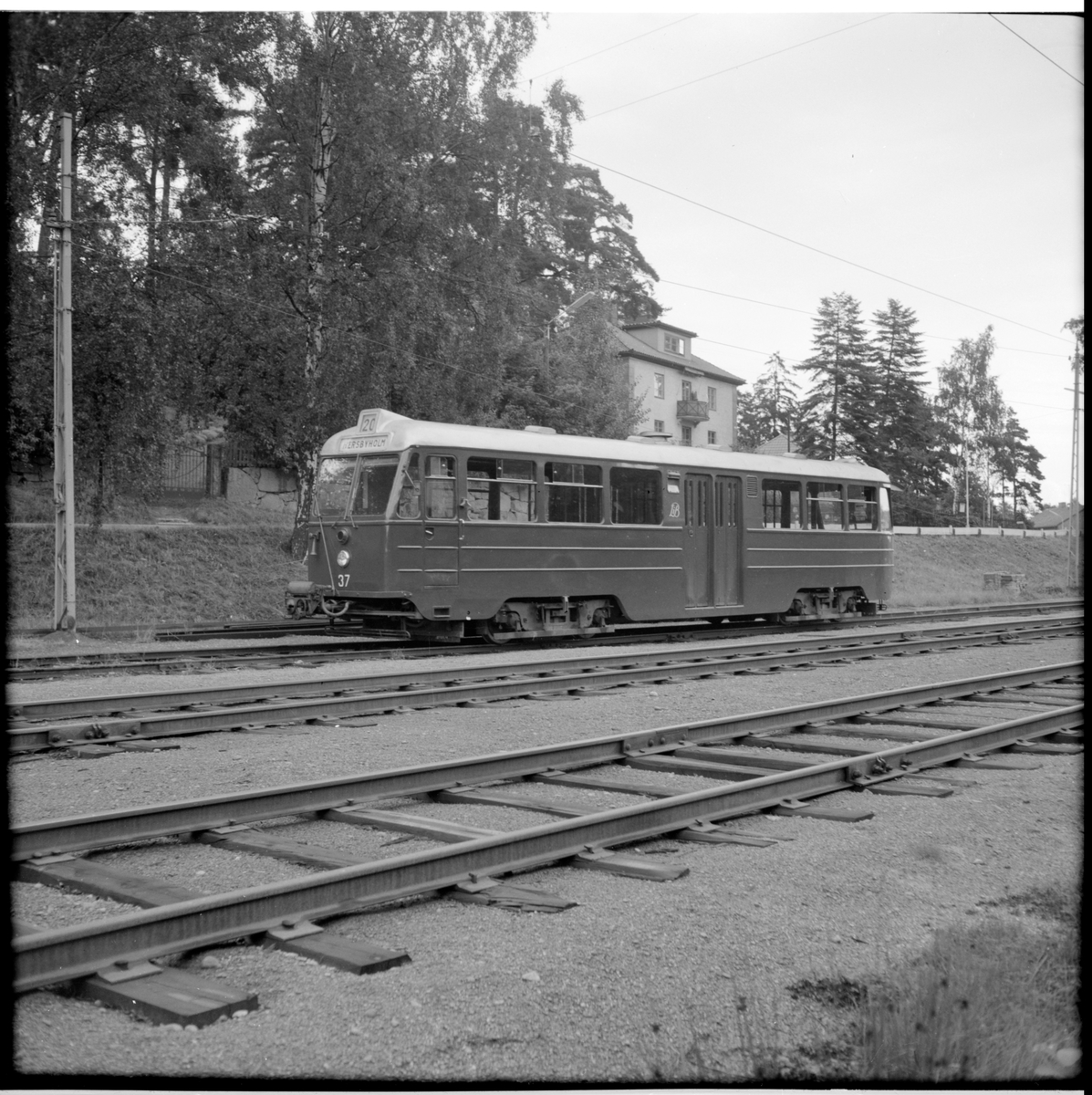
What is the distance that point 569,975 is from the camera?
4051 mm

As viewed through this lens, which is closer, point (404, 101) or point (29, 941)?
point (29, 941)

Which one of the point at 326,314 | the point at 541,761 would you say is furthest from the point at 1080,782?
the point at 326,314

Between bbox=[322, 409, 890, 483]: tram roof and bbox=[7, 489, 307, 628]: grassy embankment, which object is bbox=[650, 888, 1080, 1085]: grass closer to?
bbox=[322, 409, 890, 483]: tram roof

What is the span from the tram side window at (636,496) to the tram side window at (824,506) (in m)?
4.35

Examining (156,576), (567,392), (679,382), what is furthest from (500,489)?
(679,382)

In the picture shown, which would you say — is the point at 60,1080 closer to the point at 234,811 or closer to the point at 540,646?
the point at 234,811

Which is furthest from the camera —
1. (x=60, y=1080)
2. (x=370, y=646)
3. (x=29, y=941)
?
(x=370, y=646)

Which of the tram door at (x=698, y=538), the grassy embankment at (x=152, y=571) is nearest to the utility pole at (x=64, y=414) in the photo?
the grassy embankment at (x=152, y=571)

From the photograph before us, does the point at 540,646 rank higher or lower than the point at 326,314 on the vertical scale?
lower

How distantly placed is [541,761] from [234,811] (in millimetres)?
2261

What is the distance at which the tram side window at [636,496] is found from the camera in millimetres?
17938

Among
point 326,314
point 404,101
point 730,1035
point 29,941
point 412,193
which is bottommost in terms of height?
point 730,1035

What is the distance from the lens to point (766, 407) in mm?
78312

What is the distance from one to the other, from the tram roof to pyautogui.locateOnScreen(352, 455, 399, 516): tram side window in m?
0.16
